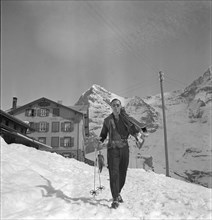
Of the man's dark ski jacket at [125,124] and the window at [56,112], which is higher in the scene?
the window at [56,112]

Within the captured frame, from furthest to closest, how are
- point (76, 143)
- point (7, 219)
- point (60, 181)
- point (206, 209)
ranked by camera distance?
1. point (76, 143)
2. point (60, 181)
3. point (206, 209)
4. point (7, 219)

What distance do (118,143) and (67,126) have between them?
4199 cm

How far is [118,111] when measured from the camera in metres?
6.11

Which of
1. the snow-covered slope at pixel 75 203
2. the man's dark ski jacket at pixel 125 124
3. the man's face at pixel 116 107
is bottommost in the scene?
the snow-covered slope at pixel 75 203

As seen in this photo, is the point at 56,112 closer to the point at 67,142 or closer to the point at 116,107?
the point at 67,142

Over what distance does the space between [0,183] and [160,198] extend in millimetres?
3783

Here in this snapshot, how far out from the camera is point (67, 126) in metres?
47.2

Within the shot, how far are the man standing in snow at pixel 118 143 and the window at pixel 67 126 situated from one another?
41.2m

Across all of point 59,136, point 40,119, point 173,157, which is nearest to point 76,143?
point 59,136

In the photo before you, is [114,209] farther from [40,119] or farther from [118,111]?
[40,119]

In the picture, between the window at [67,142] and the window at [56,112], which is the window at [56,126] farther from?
the window at [67,142]

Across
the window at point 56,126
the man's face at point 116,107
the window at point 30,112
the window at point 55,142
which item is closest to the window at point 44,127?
the window at point 56,126

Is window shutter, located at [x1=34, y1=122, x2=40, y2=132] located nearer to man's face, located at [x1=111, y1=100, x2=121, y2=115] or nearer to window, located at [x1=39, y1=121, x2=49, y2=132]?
window, located at [x1=39, y1=121, x2=49, y2=132]

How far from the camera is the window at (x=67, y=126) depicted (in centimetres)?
4695
